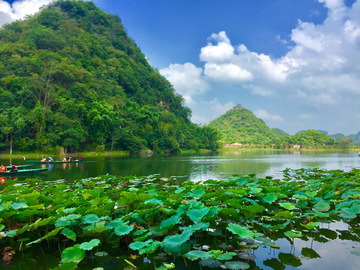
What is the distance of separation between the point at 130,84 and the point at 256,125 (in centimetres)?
9547

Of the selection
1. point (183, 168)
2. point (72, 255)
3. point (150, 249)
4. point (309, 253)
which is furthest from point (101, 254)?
point (183, 168)

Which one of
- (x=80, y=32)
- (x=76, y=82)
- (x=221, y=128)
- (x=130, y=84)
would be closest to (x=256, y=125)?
(x=221, y=128)

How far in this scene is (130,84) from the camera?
202 feet

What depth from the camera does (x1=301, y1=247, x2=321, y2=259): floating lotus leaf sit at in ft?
10.7

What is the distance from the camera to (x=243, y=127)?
134 metres

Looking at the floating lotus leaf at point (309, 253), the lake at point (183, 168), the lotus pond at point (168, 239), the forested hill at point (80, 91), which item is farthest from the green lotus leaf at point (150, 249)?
the forested hill at point (80, 91)

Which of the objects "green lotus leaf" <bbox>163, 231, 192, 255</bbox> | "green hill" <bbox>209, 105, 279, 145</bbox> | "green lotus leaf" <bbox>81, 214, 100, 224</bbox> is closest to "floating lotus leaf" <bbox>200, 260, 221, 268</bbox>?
"green lotus leaf" <bbox>163, 231, 192, 255</bbox>

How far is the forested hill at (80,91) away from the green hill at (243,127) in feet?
160

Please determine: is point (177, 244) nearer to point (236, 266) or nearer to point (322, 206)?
point (236, 266)

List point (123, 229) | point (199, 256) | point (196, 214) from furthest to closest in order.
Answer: point (196, 214) → point (123, 229) → point (199, 256)

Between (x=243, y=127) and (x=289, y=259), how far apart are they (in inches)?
5319

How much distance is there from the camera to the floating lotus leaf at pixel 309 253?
10.7 feet

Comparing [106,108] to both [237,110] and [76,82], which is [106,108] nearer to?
[76,82]

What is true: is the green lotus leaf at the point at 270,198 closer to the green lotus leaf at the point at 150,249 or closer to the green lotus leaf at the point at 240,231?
the green lotus leaf at the point at 240,231
